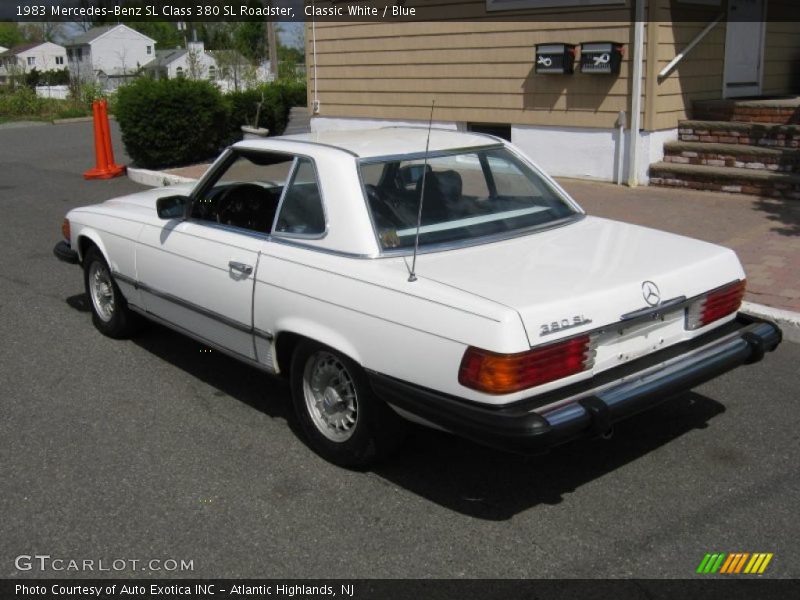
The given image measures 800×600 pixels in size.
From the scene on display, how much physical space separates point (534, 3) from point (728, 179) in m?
3.49

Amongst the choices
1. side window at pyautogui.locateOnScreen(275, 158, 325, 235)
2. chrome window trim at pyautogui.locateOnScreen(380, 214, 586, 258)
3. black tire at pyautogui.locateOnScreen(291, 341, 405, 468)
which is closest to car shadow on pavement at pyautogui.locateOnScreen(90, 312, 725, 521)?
black tire at pyautogui.locateOnScreen(291, 341, 405, 468)

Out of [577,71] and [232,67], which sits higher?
[232,67]

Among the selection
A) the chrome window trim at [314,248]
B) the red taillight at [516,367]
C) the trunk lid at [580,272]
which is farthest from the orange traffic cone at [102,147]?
the red taillight at [516,367]

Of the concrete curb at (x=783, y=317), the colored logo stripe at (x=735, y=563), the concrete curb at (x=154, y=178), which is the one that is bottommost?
the colored logo stripe at (x=735, y=563)

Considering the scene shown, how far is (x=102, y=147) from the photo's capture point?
14172mm

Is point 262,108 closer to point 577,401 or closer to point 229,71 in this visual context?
point 577,401

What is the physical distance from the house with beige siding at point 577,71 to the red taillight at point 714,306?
6606mm

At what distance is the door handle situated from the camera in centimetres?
457

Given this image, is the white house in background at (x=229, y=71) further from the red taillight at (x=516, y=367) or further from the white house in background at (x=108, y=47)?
the white house in background at (x=108, y=47)

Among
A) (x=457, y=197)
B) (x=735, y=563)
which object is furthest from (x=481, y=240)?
(x=735, y=563)

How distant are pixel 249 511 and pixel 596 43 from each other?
8.44 m

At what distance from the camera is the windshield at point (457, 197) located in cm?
435
